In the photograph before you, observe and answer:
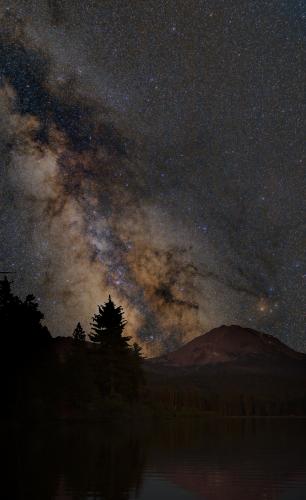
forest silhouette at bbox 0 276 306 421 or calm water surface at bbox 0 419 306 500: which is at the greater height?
forest silhouette at bbox 0 276 306 421

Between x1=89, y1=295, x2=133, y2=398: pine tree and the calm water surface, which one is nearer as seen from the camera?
the calm water surface

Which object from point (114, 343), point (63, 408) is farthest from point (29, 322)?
point (114, 343)

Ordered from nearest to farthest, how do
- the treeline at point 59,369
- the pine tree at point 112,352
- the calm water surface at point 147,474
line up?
the calm water surface at point 147,474
the treeline at point 59,369
the pine tree at point 112,352

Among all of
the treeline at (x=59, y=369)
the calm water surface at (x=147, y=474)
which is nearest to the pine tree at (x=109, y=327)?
the treeline at (x=59, y=369)

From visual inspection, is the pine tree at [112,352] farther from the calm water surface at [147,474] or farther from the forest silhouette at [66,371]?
the calm water surface at [147,474]

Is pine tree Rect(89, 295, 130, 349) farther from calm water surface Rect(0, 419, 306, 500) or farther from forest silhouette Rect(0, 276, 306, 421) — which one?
calm water surface Rect(0, 419, 306, 500)

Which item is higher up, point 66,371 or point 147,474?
point 66,371

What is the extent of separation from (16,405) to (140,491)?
1589 inches

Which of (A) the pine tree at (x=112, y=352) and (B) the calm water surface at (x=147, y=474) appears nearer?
(B) the calm water surface at (x=147, y=474)

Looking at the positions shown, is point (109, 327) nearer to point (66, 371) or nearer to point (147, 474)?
point (66, 371)

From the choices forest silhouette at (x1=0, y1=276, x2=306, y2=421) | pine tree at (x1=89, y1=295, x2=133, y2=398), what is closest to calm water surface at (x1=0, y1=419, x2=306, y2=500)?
forest silhouette at (x1=0, y1=276, x2=306, y2=421)

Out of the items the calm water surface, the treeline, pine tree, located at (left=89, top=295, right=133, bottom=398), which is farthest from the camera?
pine tree, located at (left=89, top=295, right=133, bottom=398)

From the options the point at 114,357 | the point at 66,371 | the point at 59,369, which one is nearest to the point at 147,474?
the point at 59,369

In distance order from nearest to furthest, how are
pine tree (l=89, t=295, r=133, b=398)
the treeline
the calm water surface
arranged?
the calm water surface → the treeline → pine tree (l=89, t=295, r=133, b=398)
